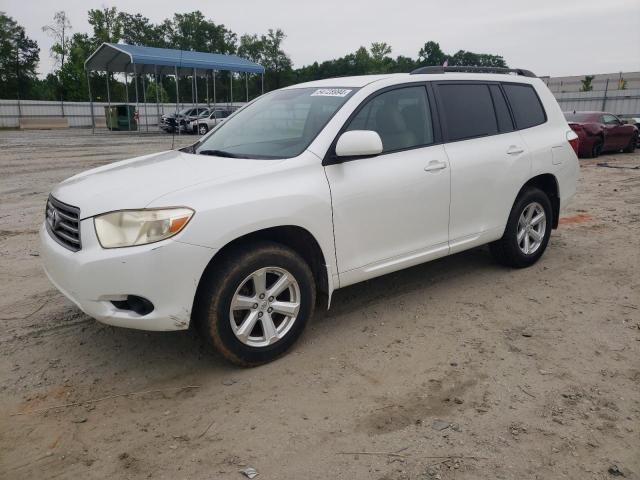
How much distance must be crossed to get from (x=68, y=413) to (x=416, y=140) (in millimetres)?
3045

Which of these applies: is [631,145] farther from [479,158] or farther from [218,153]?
[218,153]

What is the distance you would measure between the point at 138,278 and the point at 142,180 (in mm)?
748

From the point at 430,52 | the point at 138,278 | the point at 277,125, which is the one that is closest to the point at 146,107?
the point at 277,125

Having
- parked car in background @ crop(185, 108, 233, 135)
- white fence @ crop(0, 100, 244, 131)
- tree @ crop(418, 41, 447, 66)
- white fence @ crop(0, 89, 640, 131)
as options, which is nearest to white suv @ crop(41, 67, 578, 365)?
parked car in background @ crop(185, 108, 233, 135)

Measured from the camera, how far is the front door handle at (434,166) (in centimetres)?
420

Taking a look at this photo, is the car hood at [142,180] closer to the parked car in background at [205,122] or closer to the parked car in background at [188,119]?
the parked car in background at [205,122]

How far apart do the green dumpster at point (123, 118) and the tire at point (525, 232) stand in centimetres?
3221

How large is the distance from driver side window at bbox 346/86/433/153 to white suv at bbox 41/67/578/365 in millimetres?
11

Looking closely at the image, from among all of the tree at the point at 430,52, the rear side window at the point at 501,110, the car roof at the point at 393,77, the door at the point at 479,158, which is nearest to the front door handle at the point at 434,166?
the door at the point at 479,158

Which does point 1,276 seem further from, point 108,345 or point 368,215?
point 368,215

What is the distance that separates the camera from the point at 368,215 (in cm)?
383

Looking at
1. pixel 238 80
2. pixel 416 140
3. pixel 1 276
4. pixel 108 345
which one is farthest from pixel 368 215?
pixel 238 80

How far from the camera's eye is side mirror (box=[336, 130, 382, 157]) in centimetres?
357

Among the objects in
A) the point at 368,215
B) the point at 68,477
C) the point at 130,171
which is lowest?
the point at 68,477
